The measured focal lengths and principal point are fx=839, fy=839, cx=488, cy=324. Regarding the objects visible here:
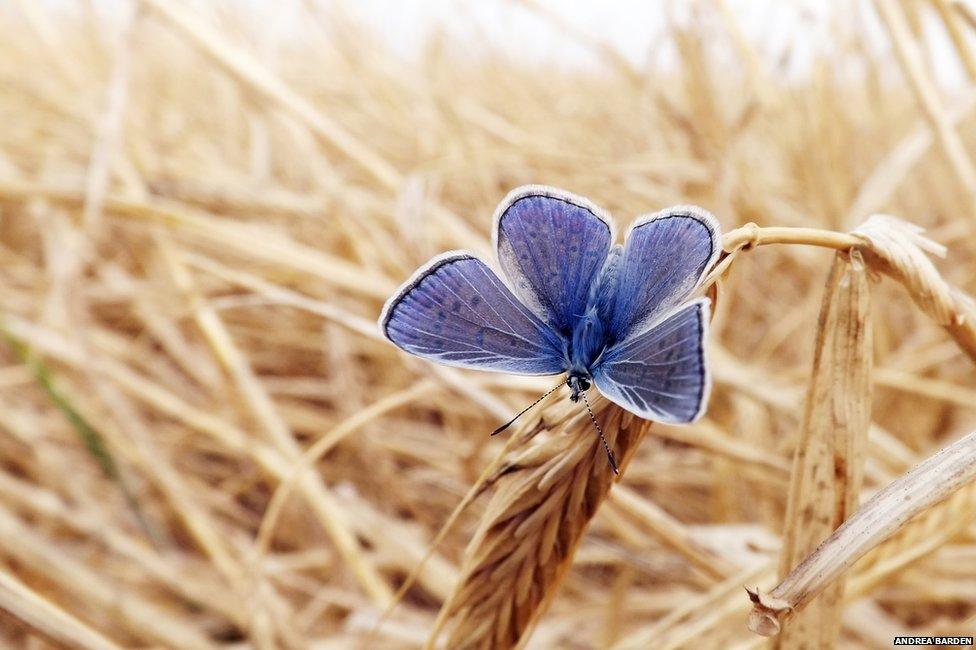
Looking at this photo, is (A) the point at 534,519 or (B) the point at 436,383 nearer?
(A) the point at 534,519

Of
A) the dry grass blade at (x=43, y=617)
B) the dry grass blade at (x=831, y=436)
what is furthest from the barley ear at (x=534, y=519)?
the dry grass blade at (x=43, y=617)

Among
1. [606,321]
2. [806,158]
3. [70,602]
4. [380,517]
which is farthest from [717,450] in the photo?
[70,602]

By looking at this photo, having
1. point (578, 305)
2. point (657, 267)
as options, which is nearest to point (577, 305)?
point (578, 305)

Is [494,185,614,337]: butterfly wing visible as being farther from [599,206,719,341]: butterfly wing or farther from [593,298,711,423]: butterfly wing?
[593,298,711,423]: butterfly wing

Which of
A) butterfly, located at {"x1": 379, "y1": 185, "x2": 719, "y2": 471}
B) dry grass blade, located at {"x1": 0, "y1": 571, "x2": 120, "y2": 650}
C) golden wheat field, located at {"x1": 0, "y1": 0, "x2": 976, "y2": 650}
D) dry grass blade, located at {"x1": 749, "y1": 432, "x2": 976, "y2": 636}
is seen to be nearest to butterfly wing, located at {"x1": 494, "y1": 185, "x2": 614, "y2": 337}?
butterfly, located at {"x1": 379, "y1": 185, "x2": 719, "y2": 471}

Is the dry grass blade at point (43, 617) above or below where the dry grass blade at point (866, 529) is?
below

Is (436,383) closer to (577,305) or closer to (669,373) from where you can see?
(577,305)

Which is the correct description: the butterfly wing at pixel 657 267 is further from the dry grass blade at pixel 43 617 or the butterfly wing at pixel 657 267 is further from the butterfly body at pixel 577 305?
the dry grass blade at pixel 43 617
